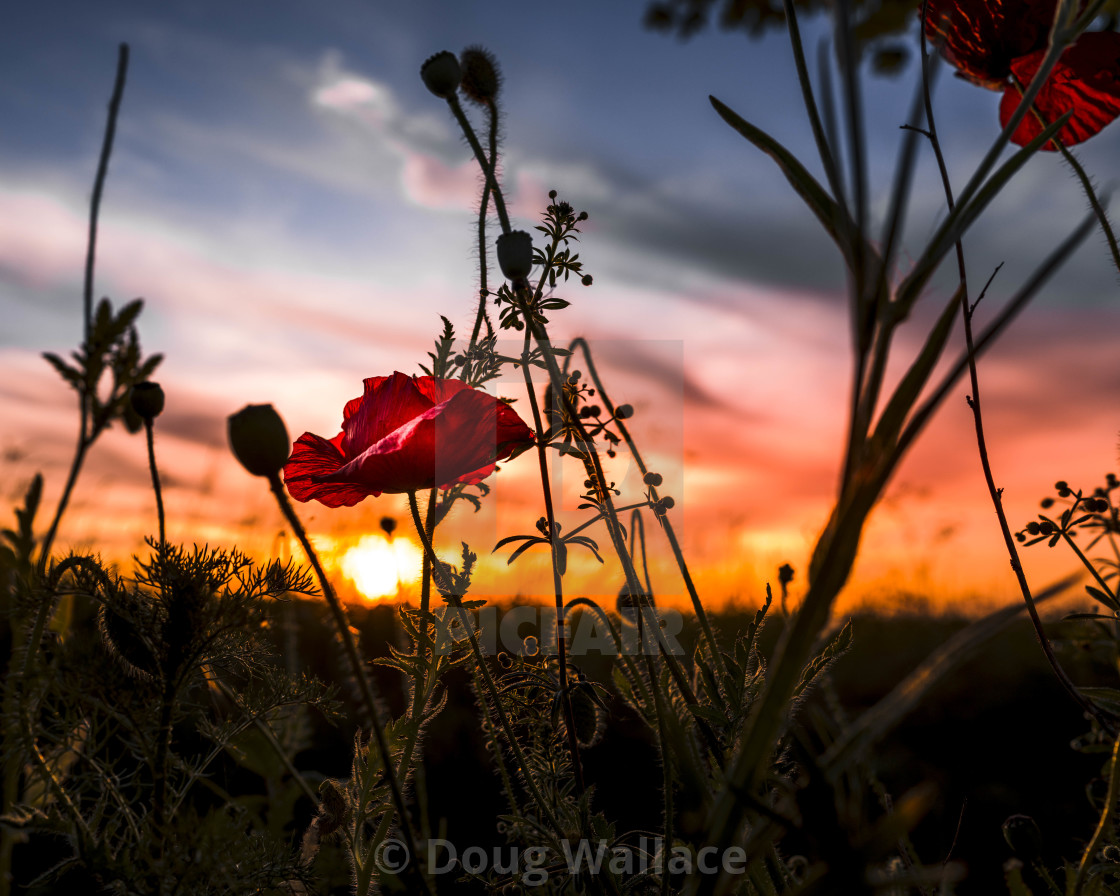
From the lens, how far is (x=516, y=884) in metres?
0.69

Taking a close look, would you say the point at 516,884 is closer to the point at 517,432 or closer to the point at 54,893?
the point at 517,432

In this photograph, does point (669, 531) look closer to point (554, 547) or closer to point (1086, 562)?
point (554, 547)

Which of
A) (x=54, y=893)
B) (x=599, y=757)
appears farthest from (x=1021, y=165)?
(x=599, y=757)

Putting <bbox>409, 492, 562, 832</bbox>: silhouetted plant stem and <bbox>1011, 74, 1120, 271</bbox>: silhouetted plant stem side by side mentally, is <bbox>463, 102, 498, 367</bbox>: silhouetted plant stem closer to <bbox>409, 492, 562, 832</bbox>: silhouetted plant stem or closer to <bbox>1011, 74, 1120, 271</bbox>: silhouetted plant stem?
<bbox>409, 492, 562, 832</bbox>: silhouetted plant stem

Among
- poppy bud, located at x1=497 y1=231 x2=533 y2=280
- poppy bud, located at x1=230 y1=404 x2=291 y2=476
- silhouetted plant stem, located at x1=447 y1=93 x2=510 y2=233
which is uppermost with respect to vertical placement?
silhouetted plant stem, located at x1=447 y1=93 x2=510 y2=233

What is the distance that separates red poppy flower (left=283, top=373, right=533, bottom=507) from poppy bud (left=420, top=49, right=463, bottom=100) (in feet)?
1.01

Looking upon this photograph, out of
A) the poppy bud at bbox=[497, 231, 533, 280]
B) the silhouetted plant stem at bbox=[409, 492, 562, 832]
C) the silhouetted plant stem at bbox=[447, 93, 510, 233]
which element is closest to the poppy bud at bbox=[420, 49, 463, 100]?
the silhouetted plant stem at bbox=[447, 93, 510, 233]

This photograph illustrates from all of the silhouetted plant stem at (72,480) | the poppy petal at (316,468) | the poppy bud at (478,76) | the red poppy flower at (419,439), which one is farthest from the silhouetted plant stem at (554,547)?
the silhouetted plant stem at (72,480)

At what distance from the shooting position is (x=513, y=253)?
0.63m

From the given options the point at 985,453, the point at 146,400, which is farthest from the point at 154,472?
the point at 985,453

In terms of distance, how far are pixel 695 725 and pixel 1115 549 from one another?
24.3 inches

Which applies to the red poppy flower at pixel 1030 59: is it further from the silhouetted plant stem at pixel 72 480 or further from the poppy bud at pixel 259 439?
the silhouetted plant stem at pixel 72 480

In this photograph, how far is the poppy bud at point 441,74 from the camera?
842 mm

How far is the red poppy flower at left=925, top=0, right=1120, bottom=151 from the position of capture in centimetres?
77
